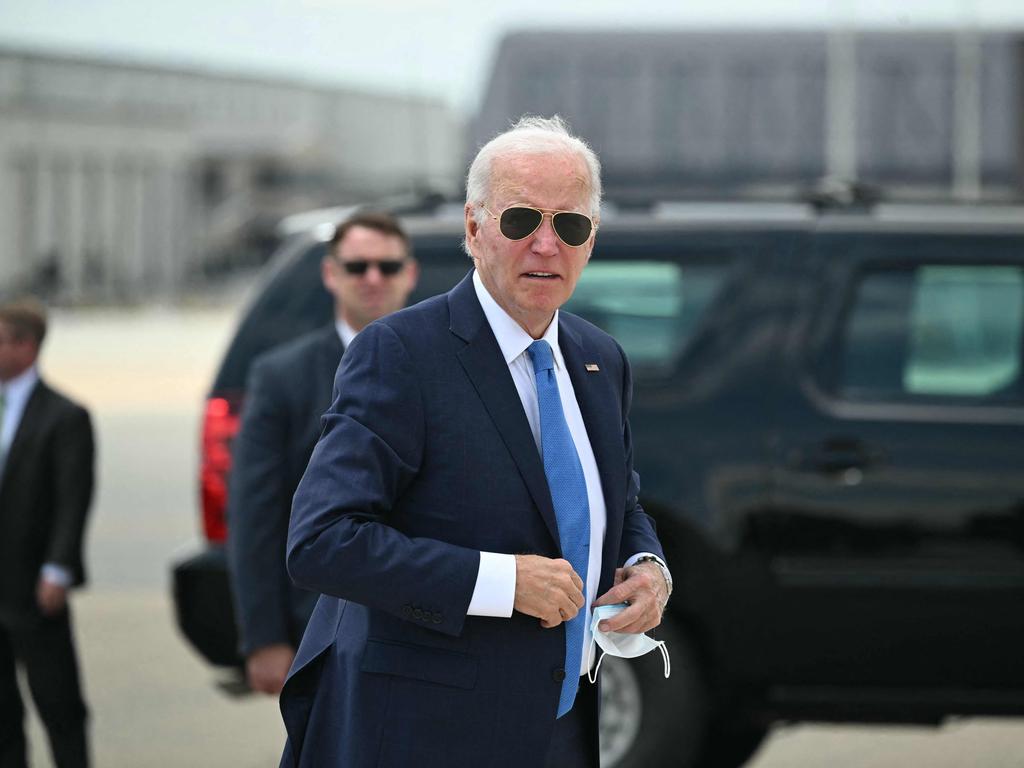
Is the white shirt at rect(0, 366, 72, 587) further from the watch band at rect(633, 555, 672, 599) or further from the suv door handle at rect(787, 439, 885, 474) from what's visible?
the watch band at rect(633, 555, 672, 599)

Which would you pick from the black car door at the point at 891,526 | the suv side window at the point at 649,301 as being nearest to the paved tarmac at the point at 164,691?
the black car door at the point at 891,526

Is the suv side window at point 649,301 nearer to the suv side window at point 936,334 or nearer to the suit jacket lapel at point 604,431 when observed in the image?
the suv side window at point 936,334

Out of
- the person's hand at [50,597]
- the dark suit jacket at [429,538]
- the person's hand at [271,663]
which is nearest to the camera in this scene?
the dark suit jacket at [429,538]

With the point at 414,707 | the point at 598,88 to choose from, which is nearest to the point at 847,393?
the point at 414,707

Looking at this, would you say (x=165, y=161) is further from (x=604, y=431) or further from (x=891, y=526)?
(x=604, y=431)

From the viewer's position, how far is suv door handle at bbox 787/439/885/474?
480 centimetres

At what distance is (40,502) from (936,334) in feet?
9.18

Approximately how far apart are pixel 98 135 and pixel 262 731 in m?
83.7

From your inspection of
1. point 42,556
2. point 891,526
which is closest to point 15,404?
point 42,556

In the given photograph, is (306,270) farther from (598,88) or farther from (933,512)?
(598,88)

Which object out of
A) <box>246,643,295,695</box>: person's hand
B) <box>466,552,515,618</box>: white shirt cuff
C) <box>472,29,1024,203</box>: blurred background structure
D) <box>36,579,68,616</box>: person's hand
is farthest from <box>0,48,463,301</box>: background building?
<box>466,552,515,618</box>: white shirt cuff

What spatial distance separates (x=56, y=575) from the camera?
15.2 ft

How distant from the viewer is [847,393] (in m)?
4.92

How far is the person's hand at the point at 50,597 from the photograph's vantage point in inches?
182
